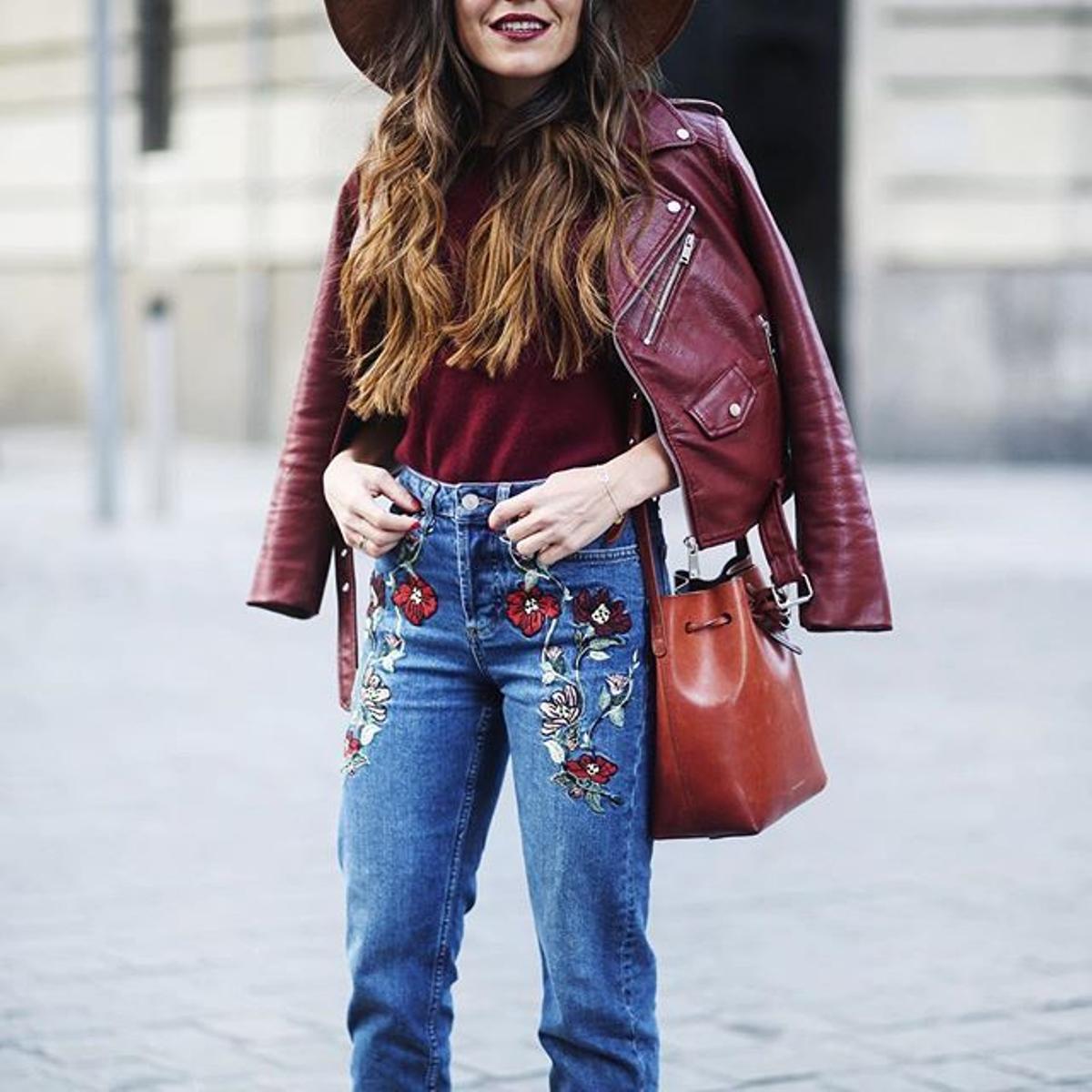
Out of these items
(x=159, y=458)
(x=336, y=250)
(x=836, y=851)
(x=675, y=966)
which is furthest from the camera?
(x=159, y=458)

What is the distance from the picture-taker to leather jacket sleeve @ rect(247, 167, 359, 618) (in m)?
3.46

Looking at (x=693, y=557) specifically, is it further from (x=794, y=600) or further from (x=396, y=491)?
(x=396, y=491)

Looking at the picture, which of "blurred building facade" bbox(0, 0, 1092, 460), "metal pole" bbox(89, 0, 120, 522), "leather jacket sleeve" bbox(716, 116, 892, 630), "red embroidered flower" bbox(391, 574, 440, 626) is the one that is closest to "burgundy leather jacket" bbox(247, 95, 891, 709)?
"leather jacket sleeve" bbox(716, 116, 892, 630)

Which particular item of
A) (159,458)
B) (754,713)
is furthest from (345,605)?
(159,458)

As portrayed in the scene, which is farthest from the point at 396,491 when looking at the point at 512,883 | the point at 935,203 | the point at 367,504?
the point at 935,203

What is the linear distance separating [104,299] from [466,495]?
13.4 m

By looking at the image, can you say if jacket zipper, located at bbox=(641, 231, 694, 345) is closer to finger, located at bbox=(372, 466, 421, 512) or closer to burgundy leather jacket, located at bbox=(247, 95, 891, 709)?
burgundy leather jacket, located at bbox=(247, 95, 891, 709)

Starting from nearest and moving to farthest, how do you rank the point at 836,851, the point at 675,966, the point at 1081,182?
the point at 675,966 < the point at 836,851 < the point at 1081,182

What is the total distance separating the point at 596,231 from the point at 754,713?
61 centimetres

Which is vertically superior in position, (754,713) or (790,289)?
(790,289)

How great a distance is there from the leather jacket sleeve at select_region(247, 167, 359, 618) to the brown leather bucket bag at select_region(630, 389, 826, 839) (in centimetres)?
44

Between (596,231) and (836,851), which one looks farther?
(836,851)

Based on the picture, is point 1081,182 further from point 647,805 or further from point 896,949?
point 647,805

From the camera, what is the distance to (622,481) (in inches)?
126
